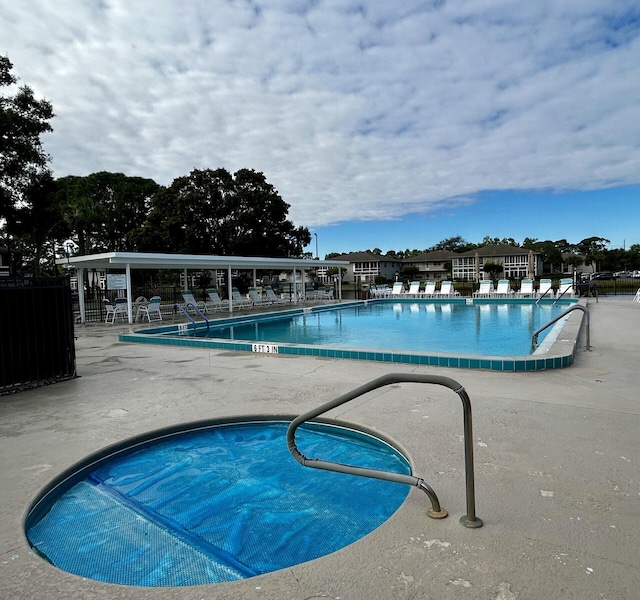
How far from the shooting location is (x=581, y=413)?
12.8 feet

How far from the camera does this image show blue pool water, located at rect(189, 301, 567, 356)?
9616mm

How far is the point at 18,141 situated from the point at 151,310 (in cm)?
1064

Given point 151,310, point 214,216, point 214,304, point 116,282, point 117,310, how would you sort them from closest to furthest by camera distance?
1. point 151,310
2. point 117,310
3. point 116,282
4. point 214,304
5. point 214,216

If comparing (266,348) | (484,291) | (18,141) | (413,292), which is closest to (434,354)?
(266,348)

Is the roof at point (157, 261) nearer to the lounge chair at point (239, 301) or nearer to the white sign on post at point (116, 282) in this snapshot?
the white sign on post at point (116, 282)

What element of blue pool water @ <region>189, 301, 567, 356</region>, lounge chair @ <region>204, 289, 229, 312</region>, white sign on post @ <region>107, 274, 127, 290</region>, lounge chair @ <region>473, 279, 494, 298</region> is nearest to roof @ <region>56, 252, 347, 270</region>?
white sign on post @ <region>107, 274, 127, 290</region>

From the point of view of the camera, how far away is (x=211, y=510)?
289 centimetres

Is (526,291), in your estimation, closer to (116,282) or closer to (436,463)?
(116,282)

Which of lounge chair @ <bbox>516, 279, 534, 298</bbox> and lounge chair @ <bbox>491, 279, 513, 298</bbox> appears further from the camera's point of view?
lounge chair @ <bbox>491, 279, 513, 298</bbox>

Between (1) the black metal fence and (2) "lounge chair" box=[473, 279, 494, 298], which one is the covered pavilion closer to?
(1) the black metal fence

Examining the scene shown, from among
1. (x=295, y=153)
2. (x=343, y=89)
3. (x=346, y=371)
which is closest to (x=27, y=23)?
A: (x=343, y=89)

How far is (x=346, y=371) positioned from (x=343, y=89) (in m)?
13.9

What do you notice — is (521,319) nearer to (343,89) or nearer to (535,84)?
(535,84)

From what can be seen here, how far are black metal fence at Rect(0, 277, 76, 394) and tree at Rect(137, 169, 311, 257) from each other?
2407 cm
